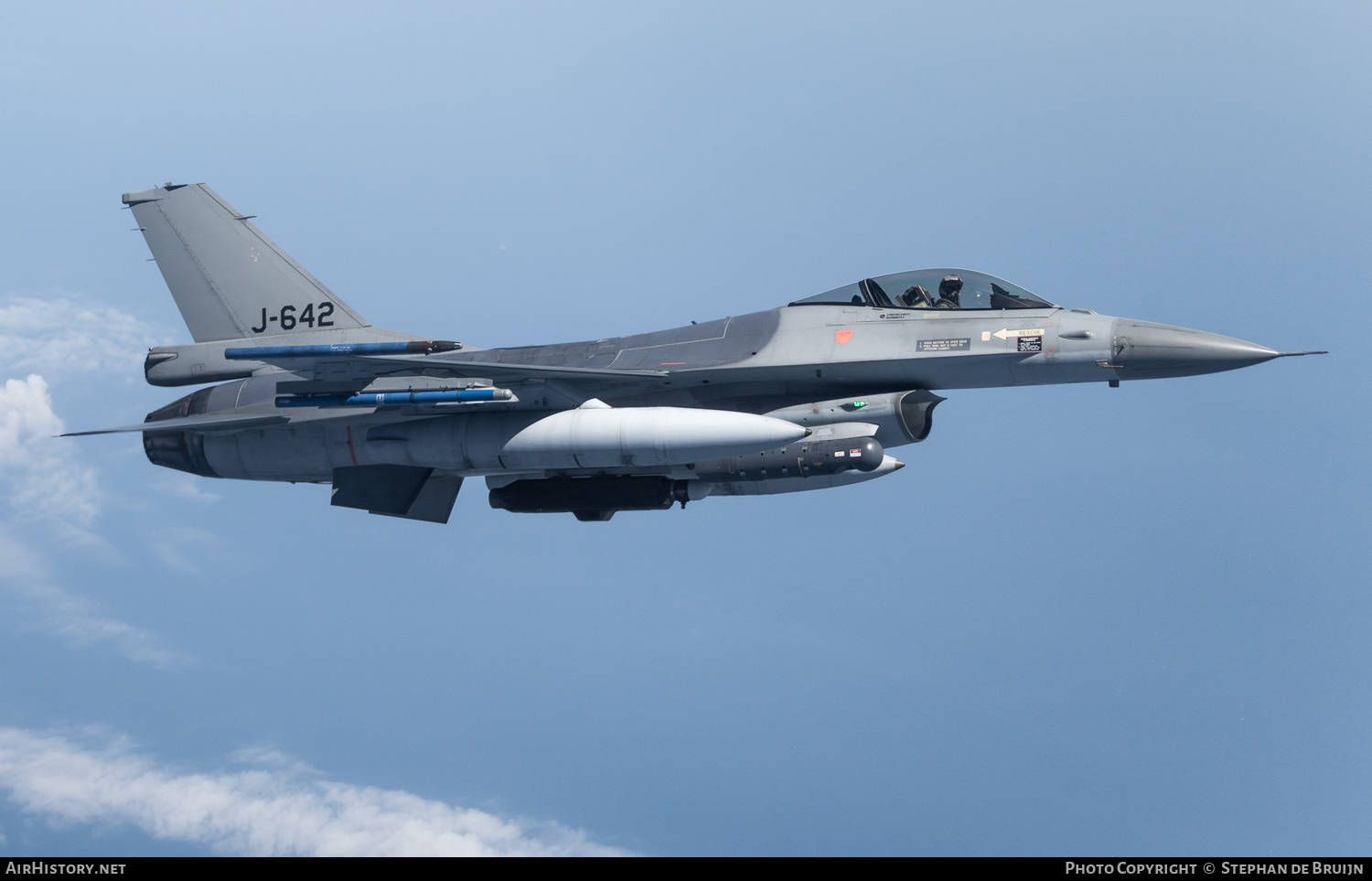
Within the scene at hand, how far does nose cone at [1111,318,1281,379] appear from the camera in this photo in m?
16.3

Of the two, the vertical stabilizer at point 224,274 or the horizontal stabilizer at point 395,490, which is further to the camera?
the vertical stabilizer at point 224,274

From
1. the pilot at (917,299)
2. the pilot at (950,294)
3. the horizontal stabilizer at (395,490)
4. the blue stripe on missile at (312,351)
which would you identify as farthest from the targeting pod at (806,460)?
the horizontal stabilizer at (395,490)

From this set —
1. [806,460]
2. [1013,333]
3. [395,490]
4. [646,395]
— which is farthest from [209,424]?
[1013,333]

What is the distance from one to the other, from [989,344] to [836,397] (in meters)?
2.11

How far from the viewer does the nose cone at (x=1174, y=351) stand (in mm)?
16266

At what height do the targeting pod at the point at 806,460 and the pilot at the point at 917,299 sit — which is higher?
the pilot at the point at 917,299

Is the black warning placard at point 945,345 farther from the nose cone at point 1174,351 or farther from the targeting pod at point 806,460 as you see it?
the nose cone at point 1174,351

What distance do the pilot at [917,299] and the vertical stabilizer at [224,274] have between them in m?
8.53

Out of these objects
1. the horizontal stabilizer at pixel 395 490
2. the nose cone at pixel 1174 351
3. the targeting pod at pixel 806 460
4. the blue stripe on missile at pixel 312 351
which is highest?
the blue stripe on missile at pixel 312 351

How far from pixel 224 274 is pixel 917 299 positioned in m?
11.0

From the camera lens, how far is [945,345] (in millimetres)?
16922

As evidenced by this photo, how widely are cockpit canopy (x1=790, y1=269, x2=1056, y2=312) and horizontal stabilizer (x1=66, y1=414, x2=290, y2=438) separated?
807 centimetres
